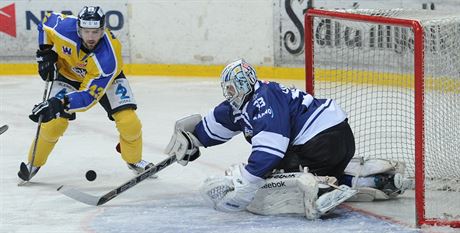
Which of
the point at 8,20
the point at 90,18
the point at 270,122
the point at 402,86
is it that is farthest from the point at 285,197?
the point at 8,20

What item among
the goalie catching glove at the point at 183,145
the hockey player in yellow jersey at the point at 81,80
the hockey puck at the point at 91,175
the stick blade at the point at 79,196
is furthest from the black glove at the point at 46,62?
the goalie catching glove at the point at 183,145

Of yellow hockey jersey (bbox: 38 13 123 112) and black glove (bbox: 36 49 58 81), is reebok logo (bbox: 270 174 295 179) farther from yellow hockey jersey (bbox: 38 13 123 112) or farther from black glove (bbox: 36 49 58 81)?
black glove (bbox: 36 49 58 81)

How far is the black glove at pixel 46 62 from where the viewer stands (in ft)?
17.4

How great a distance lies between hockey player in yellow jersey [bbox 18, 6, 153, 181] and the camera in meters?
5.06

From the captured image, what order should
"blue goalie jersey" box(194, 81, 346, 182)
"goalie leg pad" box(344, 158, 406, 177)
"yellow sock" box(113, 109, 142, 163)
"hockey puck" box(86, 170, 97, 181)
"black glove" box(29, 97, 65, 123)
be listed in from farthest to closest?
"hockey puck" box(86, 170, 97, 181), "yellow sock" box(113, 109, 142, 163), "black glove" box(29, 97, 65, 123), "goalie leg pad" box(344, 158, 406, 177), "blue goalie jersey" box(194, 81, 346, 182)

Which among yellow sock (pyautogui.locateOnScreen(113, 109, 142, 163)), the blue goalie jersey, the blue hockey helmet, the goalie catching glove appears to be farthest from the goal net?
the blue hockey helmet

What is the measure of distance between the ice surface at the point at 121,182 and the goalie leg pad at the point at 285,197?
4cm

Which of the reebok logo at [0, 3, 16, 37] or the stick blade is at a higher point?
the reebok logo at [0, 3, 16, 37]

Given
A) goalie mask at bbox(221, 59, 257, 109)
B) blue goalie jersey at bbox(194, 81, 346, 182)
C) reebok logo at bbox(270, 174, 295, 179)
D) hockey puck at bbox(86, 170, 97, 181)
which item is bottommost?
hockey puck at bbox(86, 170, 97, 181)

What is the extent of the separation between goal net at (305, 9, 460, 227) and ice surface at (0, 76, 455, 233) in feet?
1.51

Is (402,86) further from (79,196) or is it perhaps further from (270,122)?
(79,196)

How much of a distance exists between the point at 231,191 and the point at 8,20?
489 cm

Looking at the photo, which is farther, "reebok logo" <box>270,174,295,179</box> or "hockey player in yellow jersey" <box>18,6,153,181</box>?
"hockey player in yellow jersey" <box>18,6,153,181</box>

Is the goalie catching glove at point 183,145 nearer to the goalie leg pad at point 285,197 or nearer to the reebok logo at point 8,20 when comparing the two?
the goalie leg pad at point 285,197
